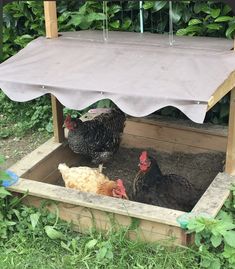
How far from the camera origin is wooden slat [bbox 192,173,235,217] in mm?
3150

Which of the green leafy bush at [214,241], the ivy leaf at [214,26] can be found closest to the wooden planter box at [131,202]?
the green leafy bush at [214,241]

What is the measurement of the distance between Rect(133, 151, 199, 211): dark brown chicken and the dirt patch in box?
0.38 metres

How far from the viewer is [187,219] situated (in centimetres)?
301

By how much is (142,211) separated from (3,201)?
100 cm

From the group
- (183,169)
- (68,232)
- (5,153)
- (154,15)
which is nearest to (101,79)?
(68,232)

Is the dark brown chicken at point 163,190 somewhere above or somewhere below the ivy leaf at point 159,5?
below

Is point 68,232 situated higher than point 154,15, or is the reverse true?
point 154,15

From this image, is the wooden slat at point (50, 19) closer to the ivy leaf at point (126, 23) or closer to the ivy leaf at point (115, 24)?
the ivy leaf at point (115, 24)

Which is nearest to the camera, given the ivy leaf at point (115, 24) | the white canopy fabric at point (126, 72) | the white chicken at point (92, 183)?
the white canopy fabric at point (126, 72)

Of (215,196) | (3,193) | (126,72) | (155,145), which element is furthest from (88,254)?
(155,145)

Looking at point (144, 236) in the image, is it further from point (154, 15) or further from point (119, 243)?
point (154, 15)

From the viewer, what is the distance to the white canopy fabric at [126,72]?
2.88 metres

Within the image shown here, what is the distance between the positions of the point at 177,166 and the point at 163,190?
2.60 feet

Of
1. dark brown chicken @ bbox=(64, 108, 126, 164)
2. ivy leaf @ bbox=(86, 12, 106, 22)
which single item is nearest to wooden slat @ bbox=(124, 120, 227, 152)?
dark brown chicken @ bbox=(64, 108, 126, 164)
